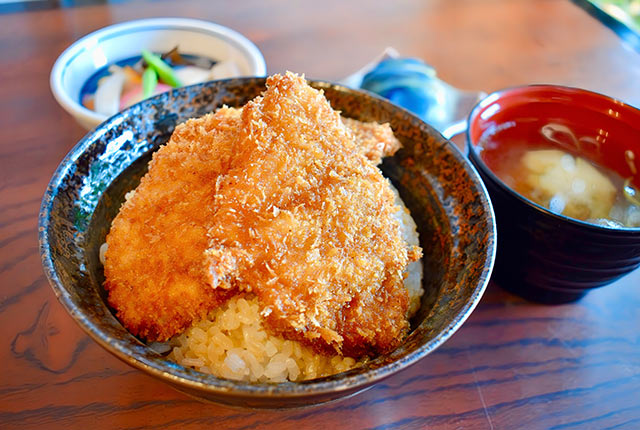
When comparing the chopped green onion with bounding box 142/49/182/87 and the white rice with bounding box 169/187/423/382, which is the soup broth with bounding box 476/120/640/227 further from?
the chopped green onion with bounding box 142/49/182/87

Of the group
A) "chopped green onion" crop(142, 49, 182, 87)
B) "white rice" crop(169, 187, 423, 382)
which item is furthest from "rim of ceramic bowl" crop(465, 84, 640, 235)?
"chopped green onion" crop(142, 49, 182, 87)

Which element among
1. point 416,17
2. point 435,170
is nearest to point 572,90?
point 435,170

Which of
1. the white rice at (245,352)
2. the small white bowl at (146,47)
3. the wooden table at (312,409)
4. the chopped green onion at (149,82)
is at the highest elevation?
the small white bowl at (146,47)

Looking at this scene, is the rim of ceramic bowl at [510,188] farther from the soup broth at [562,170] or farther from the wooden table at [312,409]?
the wooden table at [312,409]

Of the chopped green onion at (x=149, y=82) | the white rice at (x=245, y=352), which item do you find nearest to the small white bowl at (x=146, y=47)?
the chopped green onion at (x=149, y=82)

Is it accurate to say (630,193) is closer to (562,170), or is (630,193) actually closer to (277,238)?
(562,170)

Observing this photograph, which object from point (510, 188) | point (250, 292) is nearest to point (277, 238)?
point (250, 292)
